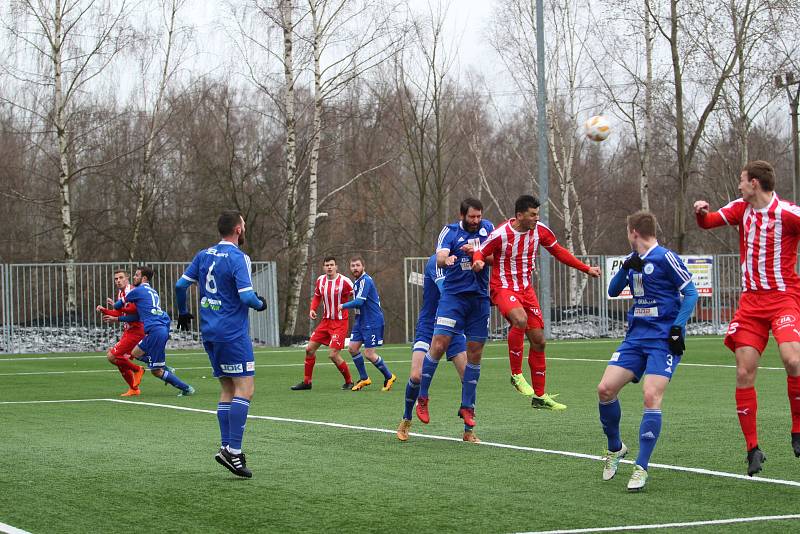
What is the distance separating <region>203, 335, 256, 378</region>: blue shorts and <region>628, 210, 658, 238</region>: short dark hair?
2.97 meters

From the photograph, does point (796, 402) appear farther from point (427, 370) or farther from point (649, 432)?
point (427, 370)

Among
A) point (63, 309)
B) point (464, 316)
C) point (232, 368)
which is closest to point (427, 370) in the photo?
point (464, 316)

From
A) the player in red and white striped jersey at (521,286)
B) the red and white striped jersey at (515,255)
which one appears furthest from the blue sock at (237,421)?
the red and white striped jersey at (515,255)

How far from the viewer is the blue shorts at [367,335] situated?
59.0 ft

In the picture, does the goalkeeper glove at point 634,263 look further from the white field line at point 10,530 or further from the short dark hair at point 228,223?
the white field line at point 10,530

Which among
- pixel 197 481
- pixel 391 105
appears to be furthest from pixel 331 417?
pixel 391 105

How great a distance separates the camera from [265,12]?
3450 centimetres

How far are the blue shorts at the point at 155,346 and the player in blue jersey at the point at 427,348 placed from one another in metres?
5.17

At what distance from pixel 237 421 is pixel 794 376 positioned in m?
4.05

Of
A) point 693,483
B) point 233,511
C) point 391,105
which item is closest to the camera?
point 233,511

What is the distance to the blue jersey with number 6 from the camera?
855cm

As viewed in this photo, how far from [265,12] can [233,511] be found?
1152 inches

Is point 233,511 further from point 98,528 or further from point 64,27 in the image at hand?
point 64,27

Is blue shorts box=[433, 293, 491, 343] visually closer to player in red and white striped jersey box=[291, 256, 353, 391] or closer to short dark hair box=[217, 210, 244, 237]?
short dark hair box=[217, 210, 244, 237]
